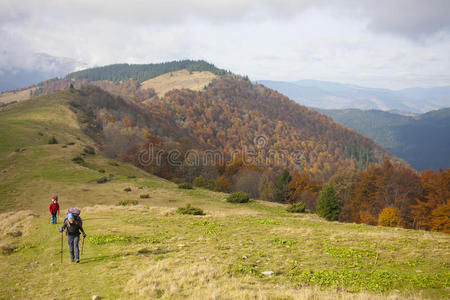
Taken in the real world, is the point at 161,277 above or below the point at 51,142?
below

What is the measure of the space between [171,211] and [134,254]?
10597mm

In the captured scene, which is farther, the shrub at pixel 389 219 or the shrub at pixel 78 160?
the shrub at pixel 78 160

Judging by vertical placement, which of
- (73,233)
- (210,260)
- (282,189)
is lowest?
(282,189)

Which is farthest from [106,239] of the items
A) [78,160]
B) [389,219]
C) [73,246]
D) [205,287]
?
[389,219]

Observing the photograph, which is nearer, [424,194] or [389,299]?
[389,299]

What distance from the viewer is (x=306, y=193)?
77.6 metres

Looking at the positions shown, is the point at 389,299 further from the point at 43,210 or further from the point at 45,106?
the point at 45,106

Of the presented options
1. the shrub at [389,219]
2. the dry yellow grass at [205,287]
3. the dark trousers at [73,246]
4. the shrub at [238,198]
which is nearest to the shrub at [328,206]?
the shrub at [389,219]

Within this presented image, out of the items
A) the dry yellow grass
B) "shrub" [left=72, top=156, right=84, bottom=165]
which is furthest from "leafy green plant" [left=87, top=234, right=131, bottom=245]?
"shrub" [left=72, top=156, right=84, bottom=165]

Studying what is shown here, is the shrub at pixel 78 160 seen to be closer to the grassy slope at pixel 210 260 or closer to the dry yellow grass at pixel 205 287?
the grassy slope at pixel 210 260

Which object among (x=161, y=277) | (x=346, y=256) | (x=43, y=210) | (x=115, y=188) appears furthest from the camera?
(x=115, y=188)

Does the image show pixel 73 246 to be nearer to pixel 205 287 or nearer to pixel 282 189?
pixel 205 287

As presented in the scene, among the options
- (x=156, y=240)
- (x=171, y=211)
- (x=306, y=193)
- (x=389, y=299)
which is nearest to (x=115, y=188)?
(x=171, y=211)

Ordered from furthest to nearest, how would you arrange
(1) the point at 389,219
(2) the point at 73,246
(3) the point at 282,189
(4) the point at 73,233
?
(3) the point at 282,189 → (1) the point at 389,219 → (2) the point at 73,246 → (4) the point at 73,233
